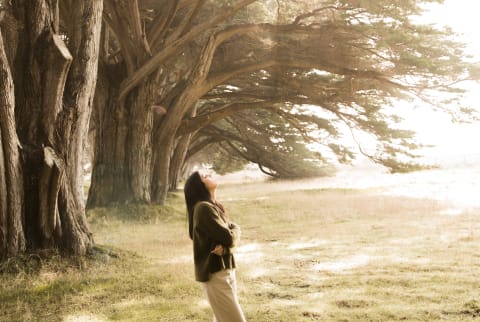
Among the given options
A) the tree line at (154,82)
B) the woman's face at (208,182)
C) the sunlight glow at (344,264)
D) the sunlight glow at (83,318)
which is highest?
the tree line at (154,82)

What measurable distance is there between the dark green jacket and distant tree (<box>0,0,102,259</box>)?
3.44 metres

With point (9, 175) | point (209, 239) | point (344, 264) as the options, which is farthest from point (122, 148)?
point (209, 239)

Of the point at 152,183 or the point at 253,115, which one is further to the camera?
the point at 253,115

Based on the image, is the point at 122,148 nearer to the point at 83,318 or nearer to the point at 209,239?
the point at 83,318

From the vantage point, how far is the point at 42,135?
6.81 metres

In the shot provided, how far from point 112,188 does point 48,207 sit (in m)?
5.85

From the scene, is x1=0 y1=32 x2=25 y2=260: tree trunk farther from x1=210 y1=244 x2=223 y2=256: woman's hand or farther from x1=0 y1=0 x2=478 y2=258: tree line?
x1=210 y1=244 x2=223 y2=256: woman's hand

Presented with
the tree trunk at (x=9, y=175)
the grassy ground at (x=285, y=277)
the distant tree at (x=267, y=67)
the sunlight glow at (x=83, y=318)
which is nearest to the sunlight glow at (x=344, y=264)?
the grassy ground at (x=285, y=277)

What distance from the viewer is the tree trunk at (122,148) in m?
12.4

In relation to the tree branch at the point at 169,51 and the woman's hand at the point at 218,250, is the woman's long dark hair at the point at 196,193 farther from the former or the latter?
the tree branch at the point at 169,51

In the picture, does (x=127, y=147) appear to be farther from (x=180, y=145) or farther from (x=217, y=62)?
(x=180, y=145)

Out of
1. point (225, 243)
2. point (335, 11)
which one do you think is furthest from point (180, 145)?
point (225, 243)

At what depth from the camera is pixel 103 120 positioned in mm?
12516

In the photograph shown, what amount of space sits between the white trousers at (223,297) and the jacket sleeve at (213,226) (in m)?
0.23
